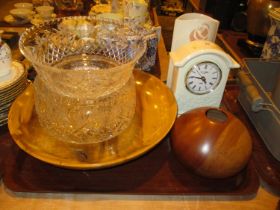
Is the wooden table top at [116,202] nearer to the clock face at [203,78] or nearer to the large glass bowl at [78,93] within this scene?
the large glass bowl at [78,93]

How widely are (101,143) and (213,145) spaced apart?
207 mm

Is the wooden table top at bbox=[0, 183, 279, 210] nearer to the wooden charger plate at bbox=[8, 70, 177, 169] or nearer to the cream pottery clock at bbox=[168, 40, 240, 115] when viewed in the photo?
the wooden charger plate at bbox=[8, 70, 177, 169]

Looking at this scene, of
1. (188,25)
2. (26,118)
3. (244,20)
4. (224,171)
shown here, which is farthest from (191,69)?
(244,20)

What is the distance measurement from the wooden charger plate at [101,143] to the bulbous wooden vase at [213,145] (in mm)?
58

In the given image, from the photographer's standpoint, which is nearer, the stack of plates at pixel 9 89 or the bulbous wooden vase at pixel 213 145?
the bulbous wooden vase at pixel 213 145

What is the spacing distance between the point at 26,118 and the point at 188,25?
1.33 feet

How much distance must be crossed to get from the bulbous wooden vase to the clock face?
0.12 meters

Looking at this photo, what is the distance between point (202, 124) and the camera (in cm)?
46

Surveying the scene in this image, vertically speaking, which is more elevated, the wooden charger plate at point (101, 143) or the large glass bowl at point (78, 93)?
the large glass bowl at point (78, 93)

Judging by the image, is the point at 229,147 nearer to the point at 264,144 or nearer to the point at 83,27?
the point at 264,144

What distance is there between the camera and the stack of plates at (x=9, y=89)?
1.85 feet

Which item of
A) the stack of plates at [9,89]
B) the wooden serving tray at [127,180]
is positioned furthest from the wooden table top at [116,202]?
the stack of plates at [9,89]

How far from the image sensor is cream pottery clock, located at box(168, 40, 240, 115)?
1.80 feet

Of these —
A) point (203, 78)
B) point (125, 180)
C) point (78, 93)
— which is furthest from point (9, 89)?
point (203, 78)
